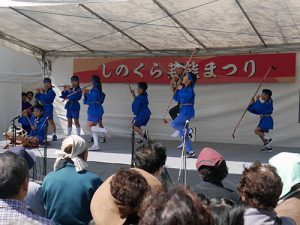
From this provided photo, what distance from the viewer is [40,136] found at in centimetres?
729

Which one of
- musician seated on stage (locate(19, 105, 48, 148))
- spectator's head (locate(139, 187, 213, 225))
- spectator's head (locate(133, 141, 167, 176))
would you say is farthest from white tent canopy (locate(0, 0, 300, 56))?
spectator's head (locate(139, 187, 213, 225))

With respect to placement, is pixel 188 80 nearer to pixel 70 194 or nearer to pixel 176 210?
pixel 70 194

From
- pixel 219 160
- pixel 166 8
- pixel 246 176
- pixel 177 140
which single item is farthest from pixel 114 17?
pixel 246 176

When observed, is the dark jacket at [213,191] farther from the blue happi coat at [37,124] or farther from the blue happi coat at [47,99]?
the blue happi coat at [47,99]

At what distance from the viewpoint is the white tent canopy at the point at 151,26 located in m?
5.48

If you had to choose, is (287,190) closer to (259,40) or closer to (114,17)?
(114,17)

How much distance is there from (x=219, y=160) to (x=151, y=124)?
Result: 21.4 feet

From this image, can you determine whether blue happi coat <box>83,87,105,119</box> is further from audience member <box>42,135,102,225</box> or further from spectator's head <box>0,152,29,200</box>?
spectator's head <box>0,152,29,200</box>

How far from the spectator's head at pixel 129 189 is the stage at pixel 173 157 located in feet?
8.96

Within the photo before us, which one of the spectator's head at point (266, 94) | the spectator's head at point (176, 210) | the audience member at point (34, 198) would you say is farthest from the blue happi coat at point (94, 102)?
the spectator's head at point (176, 210)

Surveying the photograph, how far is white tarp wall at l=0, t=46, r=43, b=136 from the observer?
8195mm

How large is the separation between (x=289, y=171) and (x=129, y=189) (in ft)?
2.53

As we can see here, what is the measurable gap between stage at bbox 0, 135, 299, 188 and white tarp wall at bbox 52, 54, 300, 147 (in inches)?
11.2

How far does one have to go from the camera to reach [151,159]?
2.17 m
